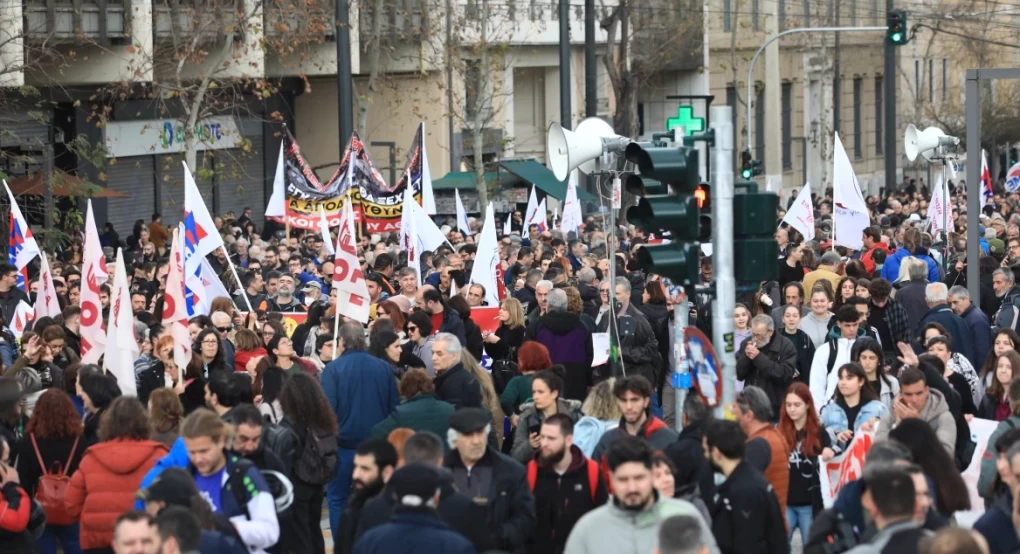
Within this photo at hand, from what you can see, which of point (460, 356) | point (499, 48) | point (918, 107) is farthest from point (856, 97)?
point (460, 356)

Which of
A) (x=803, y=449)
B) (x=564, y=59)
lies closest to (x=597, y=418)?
(x=803, y=449)

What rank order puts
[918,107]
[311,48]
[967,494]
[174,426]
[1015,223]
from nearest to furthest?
[967,494]
[174,426]
[1015,223]
[311,48]
[918,107]

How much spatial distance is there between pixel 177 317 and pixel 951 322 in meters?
5.96

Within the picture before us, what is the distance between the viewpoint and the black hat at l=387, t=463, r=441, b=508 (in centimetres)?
672

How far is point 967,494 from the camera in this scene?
Result: 782 centimetres

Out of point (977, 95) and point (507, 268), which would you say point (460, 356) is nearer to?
point (977, 95)

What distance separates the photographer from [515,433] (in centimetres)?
977

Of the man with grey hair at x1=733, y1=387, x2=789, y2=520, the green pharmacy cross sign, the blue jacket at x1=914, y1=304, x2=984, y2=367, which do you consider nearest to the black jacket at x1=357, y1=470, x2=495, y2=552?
the man with grey hair at x1=733, y1=387, x2=789, y2=520

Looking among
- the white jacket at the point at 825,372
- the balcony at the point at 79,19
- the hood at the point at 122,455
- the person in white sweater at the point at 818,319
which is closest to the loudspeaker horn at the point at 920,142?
the person in white sweater at the point at 818,319

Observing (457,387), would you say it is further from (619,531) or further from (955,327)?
(955,327)

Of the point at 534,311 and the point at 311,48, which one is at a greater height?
the point at 311,48

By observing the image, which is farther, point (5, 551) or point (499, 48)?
point (499, 48)

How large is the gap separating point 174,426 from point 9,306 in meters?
7.08

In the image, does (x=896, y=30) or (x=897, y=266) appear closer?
(x=897, y=266)
